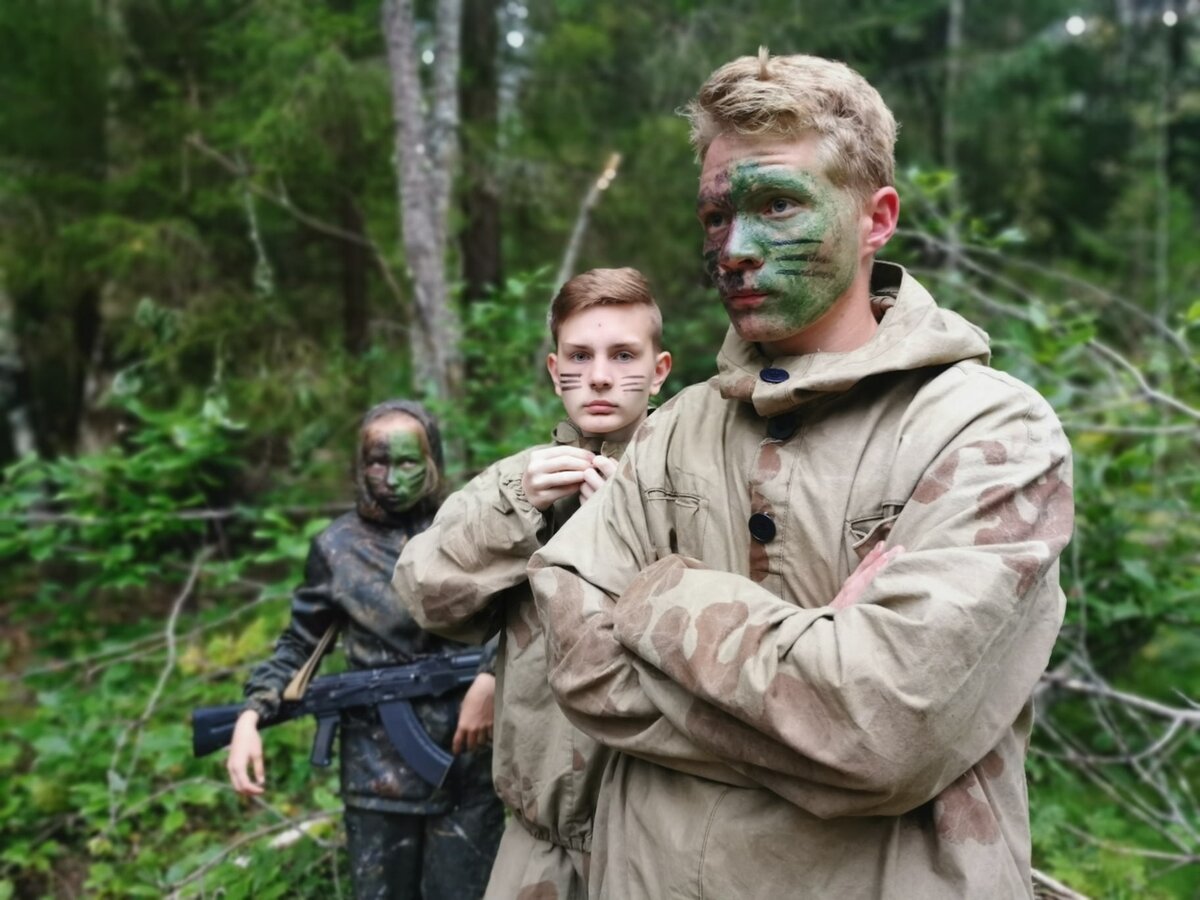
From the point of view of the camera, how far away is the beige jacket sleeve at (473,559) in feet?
7.57

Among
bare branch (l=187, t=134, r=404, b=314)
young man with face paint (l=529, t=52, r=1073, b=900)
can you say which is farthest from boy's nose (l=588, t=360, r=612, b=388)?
bare branch (l=187, t=134, r=404, b=314)

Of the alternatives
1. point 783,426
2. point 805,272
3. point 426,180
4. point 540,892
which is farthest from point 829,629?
point 426,180

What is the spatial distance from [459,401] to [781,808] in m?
3.86

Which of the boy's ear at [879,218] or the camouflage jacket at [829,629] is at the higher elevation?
the boy's ear at [879,218]

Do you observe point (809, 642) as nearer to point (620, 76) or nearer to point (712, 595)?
point (712, 595)

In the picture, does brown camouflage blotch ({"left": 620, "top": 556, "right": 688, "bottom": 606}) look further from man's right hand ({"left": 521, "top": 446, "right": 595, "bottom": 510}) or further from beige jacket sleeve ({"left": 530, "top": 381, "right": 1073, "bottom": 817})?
man's right hand ({"left": 521, "top": 446, "right": 595, "bottom": 510})

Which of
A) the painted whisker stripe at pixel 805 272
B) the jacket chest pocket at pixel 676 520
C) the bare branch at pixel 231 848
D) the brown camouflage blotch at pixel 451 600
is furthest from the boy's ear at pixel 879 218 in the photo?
the bare branch at pixel 231 848

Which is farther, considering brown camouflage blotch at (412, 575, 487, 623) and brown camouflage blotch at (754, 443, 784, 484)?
brown camouflage blotch at (412, 575, 487, 623)

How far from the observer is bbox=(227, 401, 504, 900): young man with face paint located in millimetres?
2855

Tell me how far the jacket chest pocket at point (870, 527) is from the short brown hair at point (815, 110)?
1.88 feet

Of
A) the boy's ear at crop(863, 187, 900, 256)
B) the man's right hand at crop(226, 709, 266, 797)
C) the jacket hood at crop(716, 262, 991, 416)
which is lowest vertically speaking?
the man's right hand at crop(226, 709, 266, 797)

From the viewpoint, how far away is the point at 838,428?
5.44 feet

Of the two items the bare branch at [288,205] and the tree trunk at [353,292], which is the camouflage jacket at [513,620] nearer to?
the bare branch at [288,205]

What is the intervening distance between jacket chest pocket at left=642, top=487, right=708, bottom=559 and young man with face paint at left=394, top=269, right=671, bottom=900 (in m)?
0.39
